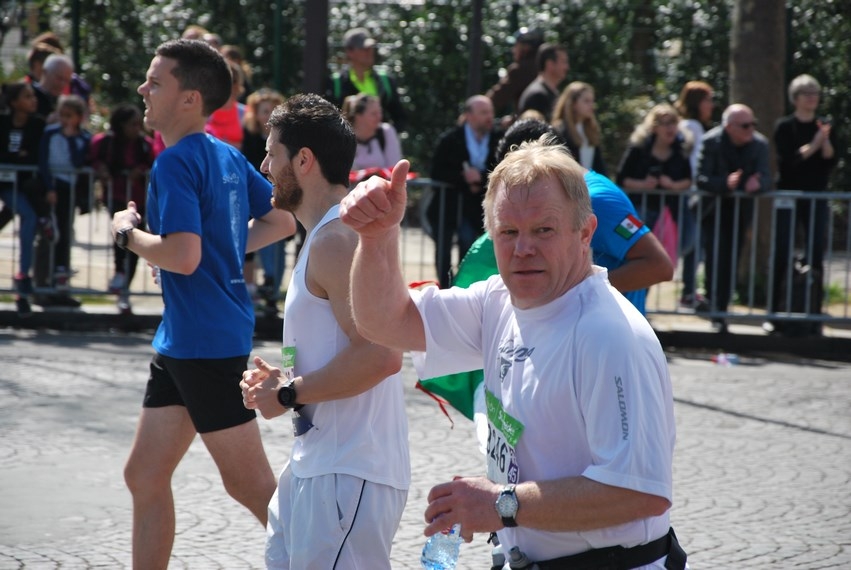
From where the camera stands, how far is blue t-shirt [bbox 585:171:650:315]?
446 cm

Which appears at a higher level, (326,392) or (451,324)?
(451,324)

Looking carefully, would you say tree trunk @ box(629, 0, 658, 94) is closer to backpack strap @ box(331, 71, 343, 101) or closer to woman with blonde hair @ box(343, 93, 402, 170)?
backpack strap @ box(331, 71, 343, 101)

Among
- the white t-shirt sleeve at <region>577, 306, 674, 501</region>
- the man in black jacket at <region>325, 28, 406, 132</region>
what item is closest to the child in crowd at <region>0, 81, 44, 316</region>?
the man in black jacket at <region>325, 28, 406, 132</region>

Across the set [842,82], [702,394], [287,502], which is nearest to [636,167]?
[702,394]

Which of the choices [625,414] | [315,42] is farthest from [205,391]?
[315,42]

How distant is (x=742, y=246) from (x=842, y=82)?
17.8 feet

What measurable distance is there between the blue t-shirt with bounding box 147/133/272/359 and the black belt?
1.87m

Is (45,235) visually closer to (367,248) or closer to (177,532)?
(177,532)

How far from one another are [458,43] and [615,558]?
1468 cm

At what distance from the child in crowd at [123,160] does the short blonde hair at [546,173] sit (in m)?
8.03

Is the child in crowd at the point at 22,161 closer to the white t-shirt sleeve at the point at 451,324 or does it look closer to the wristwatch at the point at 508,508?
the white t-shirt sleeve at the point at 451,324

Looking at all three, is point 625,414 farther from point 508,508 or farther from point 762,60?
point 762,60

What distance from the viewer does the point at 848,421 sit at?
778cm

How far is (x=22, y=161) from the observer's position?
1073 centimetres
